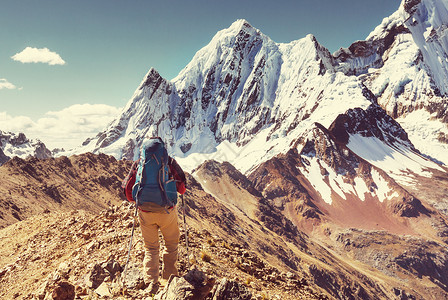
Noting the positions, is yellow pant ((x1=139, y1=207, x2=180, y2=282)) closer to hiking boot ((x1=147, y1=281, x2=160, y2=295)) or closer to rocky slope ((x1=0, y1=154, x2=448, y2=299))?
hiking boot ((x1=147, y1=281, x2=160, y2=295))

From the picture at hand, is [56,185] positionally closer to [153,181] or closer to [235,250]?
[235,250]

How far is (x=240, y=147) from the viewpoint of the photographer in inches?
7657

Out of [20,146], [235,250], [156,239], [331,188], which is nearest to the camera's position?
[156,239]

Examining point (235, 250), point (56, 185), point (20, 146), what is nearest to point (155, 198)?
point (235, 250)

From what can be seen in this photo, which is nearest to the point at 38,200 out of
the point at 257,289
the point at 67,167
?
the point at 67,167

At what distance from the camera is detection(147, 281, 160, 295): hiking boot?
6244mm

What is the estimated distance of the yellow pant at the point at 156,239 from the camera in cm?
649

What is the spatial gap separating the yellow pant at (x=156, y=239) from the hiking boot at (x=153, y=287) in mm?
92

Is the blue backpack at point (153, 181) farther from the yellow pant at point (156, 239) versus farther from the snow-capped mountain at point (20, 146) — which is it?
the snow-capped mountain at point (20, 146)

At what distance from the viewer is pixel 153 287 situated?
249 inches

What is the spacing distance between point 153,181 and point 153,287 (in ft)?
7.11

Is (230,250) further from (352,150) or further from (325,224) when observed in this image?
(352,150)

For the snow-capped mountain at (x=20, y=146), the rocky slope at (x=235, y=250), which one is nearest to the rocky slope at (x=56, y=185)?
the rocky slope at (x=235, y=250)

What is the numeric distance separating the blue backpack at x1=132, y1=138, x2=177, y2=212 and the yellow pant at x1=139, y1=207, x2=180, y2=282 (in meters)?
0.25
